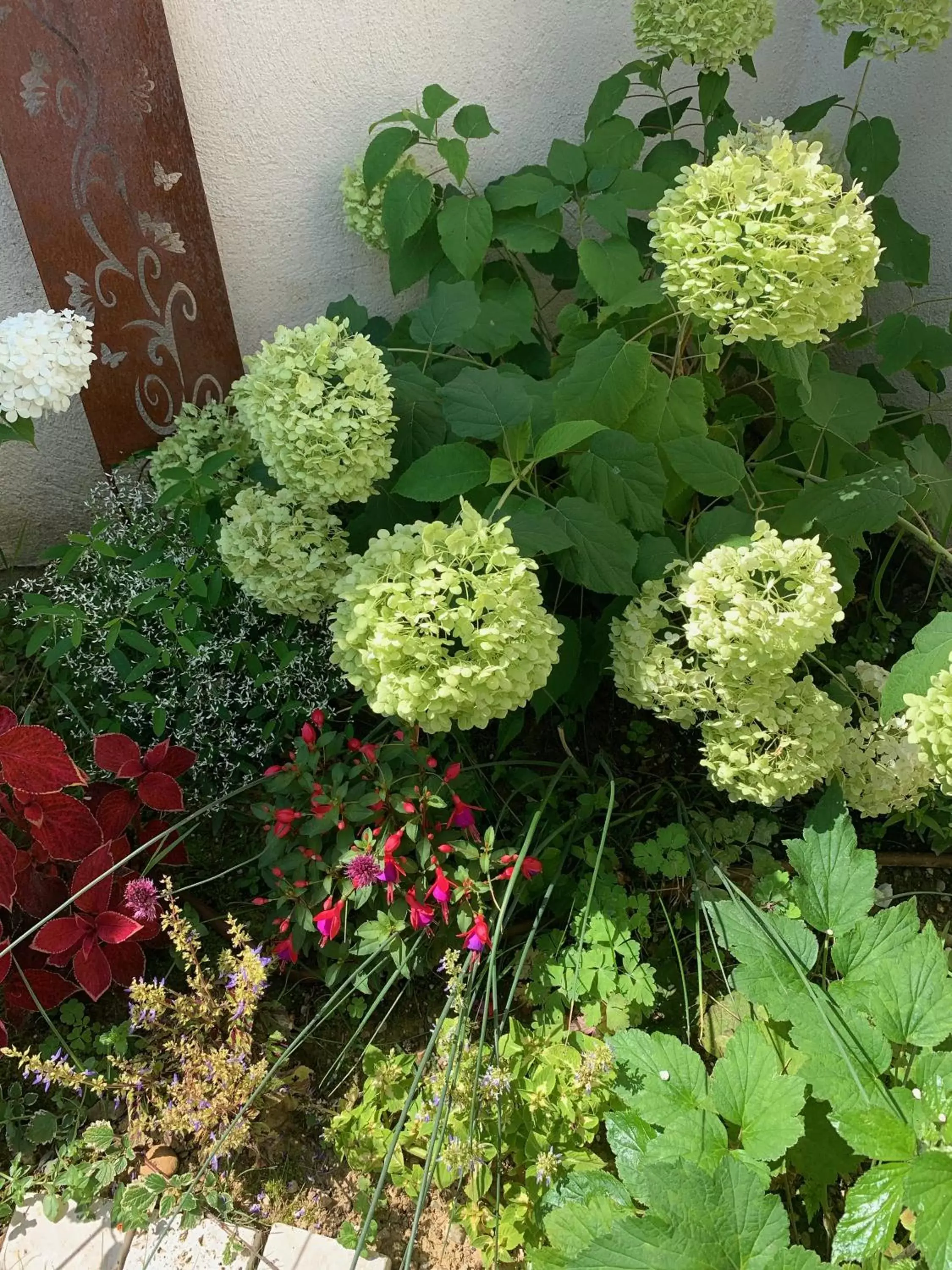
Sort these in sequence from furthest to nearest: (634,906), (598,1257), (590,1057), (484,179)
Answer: (484,179) → (634,906) → (590,1057) → (598,1257)

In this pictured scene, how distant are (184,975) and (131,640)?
681 millimetres

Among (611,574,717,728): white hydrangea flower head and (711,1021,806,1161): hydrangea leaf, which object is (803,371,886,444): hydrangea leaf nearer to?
(611,574,717,728): white hydrangea flower head

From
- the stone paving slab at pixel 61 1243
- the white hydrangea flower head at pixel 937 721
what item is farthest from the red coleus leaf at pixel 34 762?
the white hydrangea flower head at pixel 937 721

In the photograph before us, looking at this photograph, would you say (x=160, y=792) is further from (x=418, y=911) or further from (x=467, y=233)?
(x=467, y=233)

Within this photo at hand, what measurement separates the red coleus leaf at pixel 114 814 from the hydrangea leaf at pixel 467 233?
1281 millimetres

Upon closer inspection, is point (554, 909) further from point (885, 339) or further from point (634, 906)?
point (885, 339)

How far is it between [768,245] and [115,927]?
5.15ft

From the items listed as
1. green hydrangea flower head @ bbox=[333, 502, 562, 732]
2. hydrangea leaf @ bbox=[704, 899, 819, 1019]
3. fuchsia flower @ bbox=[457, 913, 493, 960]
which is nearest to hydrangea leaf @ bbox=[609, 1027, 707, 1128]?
hydrangea leaf @ bbox=[704, 899, 819, 1019]

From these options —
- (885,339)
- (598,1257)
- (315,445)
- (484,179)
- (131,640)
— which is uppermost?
(484,179)

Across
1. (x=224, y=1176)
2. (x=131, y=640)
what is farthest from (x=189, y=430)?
(x=224, y=1176)

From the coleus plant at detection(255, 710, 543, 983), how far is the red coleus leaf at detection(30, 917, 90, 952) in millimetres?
314

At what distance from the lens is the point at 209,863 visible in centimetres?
187

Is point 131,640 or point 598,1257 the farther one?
point 131,640

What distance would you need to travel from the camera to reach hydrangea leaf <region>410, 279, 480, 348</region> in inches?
69.1
